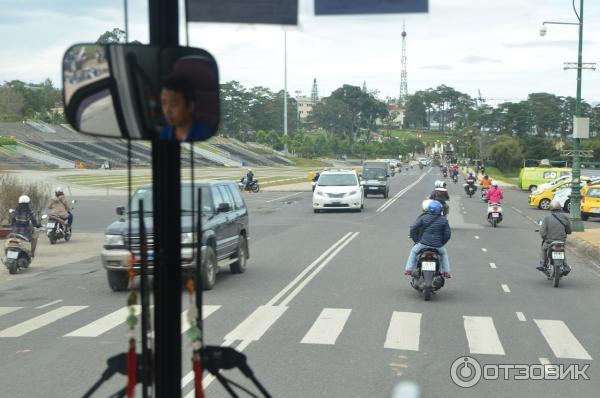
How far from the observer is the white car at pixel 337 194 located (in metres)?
34.6

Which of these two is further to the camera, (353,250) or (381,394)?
(353,250)

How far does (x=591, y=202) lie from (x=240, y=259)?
21884mm

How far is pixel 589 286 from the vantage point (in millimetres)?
15062

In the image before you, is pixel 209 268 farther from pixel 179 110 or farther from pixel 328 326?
pixel 179 110

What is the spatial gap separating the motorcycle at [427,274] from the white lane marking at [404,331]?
1.29m

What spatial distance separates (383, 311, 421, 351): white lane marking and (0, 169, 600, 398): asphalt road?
0.05 ft

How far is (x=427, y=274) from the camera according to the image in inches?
511

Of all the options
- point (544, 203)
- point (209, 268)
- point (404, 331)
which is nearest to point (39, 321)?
point (209, 268)

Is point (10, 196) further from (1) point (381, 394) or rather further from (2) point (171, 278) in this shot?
(2) point (171, 278)

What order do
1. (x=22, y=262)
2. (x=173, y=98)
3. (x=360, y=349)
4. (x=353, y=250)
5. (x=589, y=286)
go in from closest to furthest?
1. (x=173, y=98)
2. (x=360, y=349)
3. (x=589, y=286)
4. (x=22, y=262)
5. (x=353, y=250)

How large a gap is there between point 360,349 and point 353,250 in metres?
11.5

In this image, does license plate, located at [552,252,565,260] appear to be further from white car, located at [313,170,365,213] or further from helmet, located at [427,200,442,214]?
white car, located at [313,170,365,213]

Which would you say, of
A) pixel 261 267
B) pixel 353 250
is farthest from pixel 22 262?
pixel 353 250

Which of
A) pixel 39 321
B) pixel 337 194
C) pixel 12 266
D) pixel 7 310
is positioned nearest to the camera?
pixel 39 321
